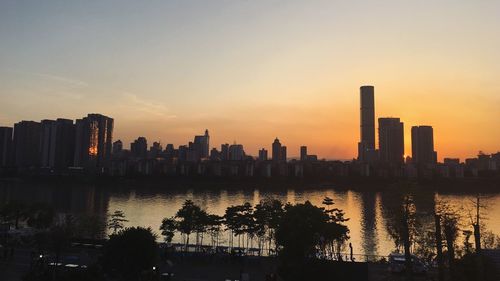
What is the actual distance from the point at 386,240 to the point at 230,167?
114361 mm

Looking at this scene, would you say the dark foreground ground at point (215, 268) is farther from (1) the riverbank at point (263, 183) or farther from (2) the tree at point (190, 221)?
(1) the riverbank at point (263, 183)

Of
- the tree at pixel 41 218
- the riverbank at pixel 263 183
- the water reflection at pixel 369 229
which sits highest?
the riverbank at pixel 263 183

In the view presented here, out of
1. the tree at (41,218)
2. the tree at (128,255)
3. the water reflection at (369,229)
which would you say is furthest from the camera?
the water reflection at (369,229)

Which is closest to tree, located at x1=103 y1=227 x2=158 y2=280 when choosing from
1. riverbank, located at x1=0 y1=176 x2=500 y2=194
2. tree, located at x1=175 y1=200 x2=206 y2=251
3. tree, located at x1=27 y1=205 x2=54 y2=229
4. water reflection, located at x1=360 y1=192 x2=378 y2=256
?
tree, located at x1=175 y1=200 x2=206 y2=251

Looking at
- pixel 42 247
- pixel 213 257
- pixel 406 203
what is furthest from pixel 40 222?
pixel 406 203

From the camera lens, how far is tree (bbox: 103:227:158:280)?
54.3 feet

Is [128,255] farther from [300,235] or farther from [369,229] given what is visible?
[369,229]

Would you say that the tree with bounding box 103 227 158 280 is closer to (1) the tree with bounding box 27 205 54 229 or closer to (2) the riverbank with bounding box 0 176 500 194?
(1) the tree with bounding box 27 205 54 229

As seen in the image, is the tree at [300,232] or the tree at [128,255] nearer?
the tree at [128,255]

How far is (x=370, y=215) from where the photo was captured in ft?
191

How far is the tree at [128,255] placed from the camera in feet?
54.3

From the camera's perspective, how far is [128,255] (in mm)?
16594

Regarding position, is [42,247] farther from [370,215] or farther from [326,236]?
[370,215]

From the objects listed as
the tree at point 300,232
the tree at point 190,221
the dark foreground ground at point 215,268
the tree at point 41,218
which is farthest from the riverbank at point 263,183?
the tree at point 300,232
